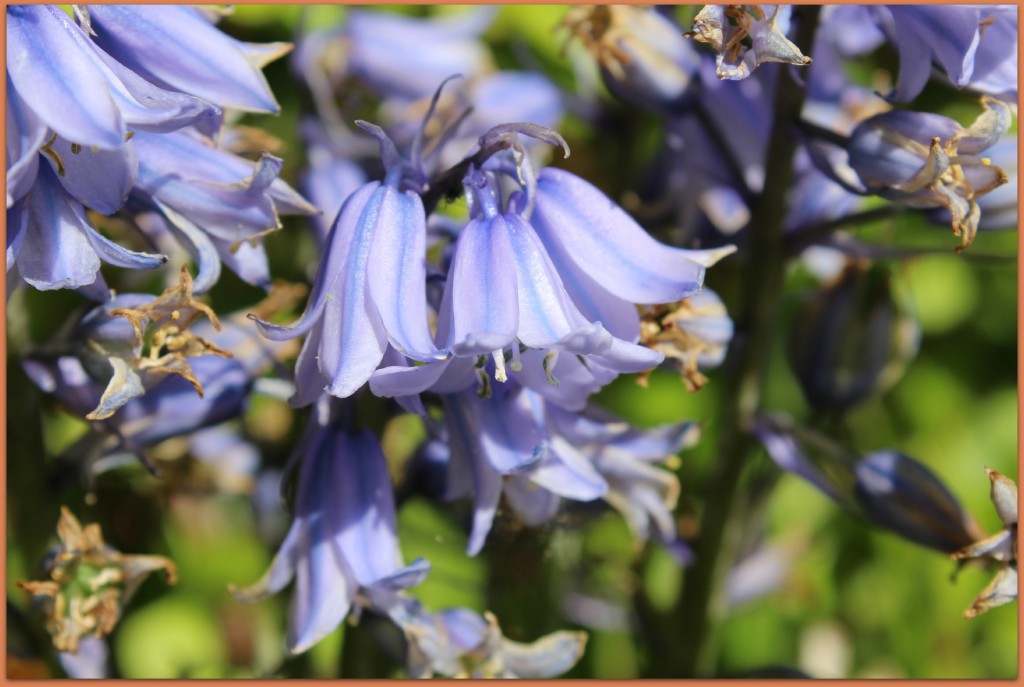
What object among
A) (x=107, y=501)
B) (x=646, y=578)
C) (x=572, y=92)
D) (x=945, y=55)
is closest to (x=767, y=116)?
(x=945, y=55)

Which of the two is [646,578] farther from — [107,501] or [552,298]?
[552,298]

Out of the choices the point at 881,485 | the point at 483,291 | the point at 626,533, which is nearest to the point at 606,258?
the point at 483,291

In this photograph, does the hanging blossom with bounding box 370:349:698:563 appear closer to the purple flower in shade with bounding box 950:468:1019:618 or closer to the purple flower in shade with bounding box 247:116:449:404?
the purple flower in shade with bounding box 247:116:449:404

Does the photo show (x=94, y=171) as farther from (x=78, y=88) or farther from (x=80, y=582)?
(x=80, y=582)

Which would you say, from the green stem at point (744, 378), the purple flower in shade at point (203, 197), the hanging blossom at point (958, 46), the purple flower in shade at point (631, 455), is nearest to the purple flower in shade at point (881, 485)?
the green stem at point (744, 378)

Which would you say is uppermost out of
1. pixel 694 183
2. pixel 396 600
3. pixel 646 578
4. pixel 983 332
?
pixel 694 183

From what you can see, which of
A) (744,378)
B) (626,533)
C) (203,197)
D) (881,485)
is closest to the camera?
(203,197)
